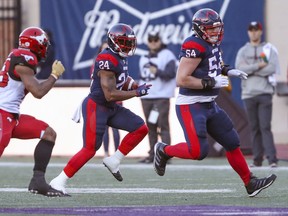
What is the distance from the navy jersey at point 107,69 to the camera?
9.84 metres

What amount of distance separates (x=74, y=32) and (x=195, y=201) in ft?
34.1

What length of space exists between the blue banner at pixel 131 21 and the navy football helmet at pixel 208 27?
8981 millimetres

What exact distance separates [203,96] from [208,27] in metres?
0.57

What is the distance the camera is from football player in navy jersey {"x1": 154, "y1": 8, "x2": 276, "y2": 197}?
931 centimetres

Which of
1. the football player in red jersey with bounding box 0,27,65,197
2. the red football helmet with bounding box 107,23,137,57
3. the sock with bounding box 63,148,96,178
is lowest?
the sock with bounding box 63,148,96,178

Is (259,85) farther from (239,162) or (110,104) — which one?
(239,162)

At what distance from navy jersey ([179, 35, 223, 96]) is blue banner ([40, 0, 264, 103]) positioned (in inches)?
353

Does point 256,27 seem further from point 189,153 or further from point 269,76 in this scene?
point 189,153

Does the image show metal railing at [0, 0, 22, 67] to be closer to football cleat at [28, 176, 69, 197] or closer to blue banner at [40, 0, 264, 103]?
blue banner at [40, 0, 264, 103]

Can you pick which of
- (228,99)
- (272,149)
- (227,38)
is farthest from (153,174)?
(227,38)

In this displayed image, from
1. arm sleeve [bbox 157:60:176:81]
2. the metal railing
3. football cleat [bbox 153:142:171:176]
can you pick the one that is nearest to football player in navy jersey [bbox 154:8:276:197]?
football cleat [bbox 153:142:171:176]

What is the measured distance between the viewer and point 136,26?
18.8 m

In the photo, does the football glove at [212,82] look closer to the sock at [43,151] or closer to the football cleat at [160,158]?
the football cleat at [160,158]

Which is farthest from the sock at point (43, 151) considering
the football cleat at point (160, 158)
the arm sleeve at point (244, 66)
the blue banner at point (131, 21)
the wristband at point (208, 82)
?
the blue banner at point (131, 21)
